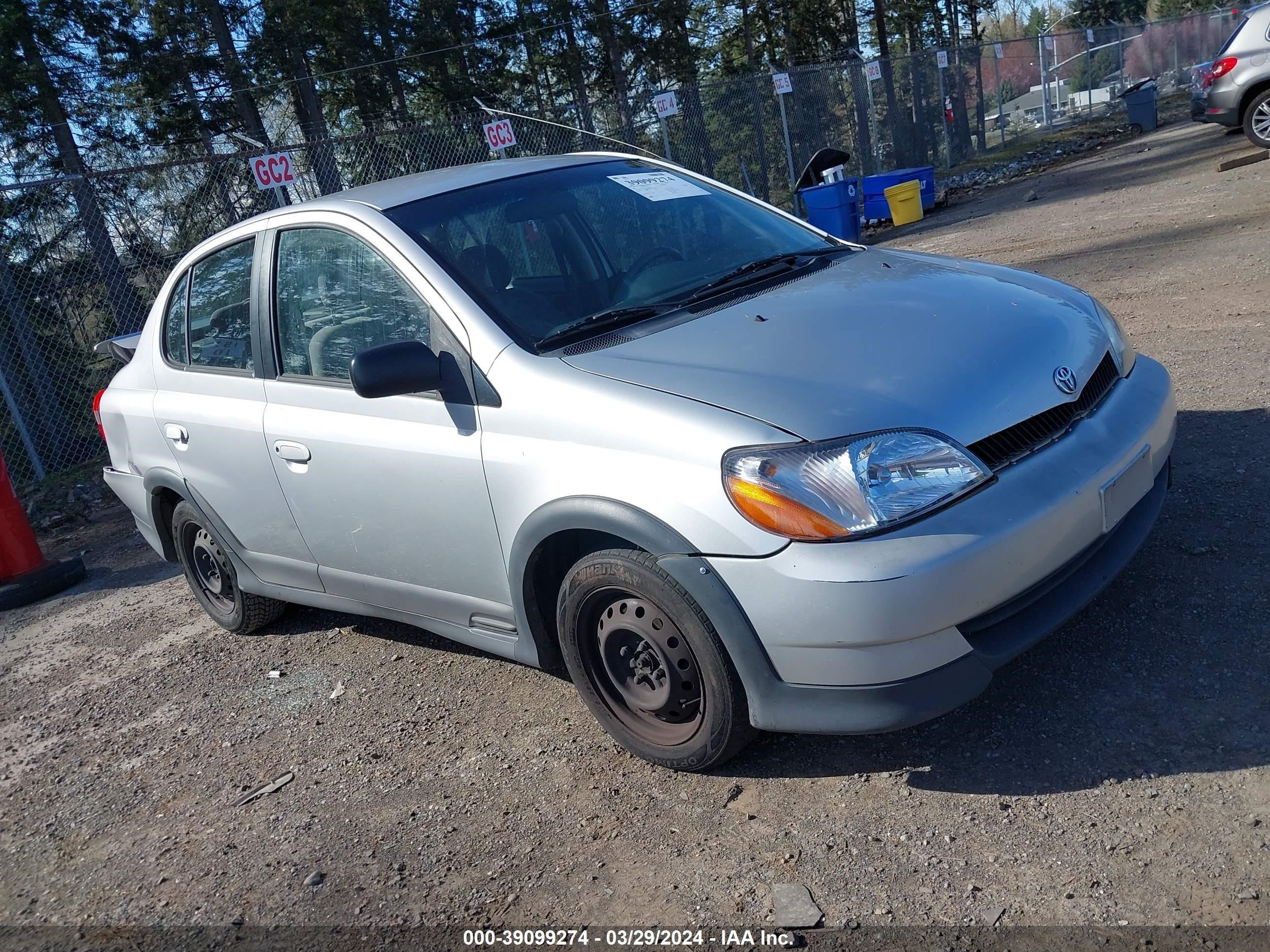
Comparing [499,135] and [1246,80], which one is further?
[1246,80]

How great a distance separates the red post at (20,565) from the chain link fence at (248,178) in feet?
11.5

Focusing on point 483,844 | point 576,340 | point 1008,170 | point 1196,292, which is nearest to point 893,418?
point 576,340

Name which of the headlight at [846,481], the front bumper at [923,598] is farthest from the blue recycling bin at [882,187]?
the headlight at [846,481]

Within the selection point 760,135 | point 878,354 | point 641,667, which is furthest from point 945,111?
point 641,667

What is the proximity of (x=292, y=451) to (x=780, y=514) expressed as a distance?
2.13 m

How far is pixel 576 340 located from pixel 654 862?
1.59 m

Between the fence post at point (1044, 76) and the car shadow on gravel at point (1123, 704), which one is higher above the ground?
the fence post at point (1044, 76)

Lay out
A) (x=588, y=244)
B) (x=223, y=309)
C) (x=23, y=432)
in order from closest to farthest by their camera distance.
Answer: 1. (x=588, y=244)
2. (x=223, y=309)
3. (x=23, y=432)

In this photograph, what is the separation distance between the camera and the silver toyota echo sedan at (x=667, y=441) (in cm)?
268

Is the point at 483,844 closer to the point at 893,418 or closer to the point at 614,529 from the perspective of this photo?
the point at 614,529

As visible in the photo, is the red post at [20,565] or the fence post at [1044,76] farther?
the fence post at [1044,76]

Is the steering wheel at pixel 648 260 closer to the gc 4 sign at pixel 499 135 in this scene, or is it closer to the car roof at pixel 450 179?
the car roof at pixel 450 179

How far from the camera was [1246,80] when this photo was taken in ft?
46.0

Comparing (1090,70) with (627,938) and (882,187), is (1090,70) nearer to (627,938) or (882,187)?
(882,187)
